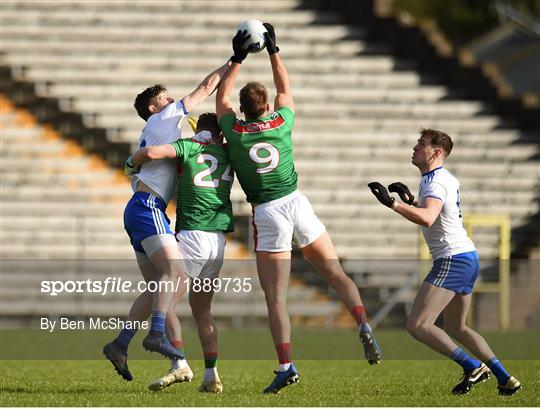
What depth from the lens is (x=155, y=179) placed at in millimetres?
9406

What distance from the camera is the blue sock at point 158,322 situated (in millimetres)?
8875

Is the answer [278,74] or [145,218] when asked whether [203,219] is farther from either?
[278,74]

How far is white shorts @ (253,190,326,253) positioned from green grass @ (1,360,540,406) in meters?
0.93

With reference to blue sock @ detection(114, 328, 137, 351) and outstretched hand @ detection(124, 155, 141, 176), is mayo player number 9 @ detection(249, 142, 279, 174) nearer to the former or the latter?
outstretched hand @ detection(124, 155, 141, 176)

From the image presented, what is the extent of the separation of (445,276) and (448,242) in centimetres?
23

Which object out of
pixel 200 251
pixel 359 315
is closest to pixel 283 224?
pixel 200 251

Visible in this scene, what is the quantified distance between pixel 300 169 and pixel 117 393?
10.8 m

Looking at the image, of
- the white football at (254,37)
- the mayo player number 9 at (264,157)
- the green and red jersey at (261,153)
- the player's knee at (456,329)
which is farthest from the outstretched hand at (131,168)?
the player's knee at (456,329)

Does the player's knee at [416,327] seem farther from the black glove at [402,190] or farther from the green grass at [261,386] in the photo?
the black glove at [402,190]

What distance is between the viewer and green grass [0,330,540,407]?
8672 millimetres

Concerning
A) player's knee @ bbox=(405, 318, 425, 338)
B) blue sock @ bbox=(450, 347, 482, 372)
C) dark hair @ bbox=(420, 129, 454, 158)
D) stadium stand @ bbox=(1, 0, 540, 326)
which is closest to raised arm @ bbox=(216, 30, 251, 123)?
dark hair @ bbox=(420, 129, 454, 158)

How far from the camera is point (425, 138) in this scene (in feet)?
30.3

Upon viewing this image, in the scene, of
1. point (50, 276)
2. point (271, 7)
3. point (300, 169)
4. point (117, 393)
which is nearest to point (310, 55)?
point (271, 7)

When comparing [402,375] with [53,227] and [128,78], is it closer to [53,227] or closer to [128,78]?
[53,227]
